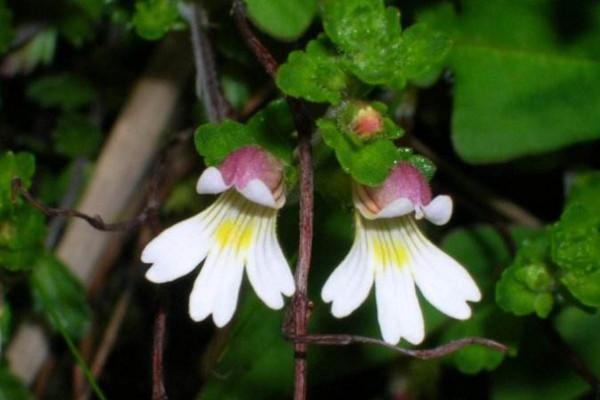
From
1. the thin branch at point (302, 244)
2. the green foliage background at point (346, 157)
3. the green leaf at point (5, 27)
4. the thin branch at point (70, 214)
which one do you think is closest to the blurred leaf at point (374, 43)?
the green foliage background at point (346, 157)

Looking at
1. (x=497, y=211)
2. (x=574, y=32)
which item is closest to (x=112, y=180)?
(x=497, y=211)

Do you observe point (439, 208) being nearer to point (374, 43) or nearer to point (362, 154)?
point (362, 154)

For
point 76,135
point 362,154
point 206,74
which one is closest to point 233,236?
point 362,154

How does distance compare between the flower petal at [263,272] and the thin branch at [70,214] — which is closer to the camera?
the flower petal at [263,272]

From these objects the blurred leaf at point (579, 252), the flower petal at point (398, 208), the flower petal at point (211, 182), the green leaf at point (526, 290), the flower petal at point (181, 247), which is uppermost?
the flower petal at point (211, 182)

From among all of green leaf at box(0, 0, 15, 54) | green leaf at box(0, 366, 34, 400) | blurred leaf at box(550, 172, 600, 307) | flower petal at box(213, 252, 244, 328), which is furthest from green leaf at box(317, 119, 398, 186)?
green leaf at box(0, 366, 34, 400)

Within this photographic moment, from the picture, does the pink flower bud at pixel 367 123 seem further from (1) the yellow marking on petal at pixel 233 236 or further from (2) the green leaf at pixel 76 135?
(2) the green leaf at pixel 76 135
